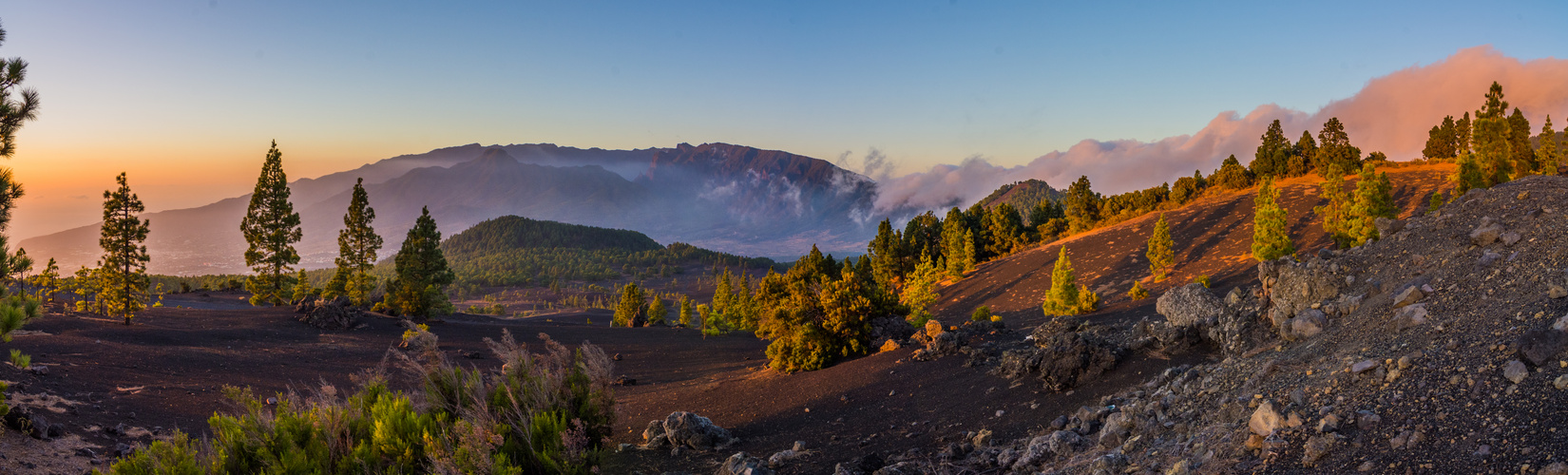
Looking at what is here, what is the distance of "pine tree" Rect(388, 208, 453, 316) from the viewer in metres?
36.6

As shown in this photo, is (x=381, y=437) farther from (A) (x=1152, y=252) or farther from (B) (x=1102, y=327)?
(A) (x=1152, y=252)

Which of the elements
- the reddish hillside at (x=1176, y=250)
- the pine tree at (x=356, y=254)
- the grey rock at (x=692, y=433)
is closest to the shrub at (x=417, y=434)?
the grey rock at (x=692, y=433)

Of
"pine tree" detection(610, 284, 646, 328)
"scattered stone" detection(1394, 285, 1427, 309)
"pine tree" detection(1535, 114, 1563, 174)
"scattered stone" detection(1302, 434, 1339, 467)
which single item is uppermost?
"pine tree" detection(1535, 114, 1563, 174)

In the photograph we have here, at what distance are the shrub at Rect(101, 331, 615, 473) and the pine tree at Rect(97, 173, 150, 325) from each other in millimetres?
25772

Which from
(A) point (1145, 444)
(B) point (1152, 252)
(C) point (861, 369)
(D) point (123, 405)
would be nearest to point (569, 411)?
(A) point (1145, 444)

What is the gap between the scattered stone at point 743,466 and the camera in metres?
8.24

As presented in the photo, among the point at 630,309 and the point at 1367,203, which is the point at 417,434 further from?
the point at 630,309

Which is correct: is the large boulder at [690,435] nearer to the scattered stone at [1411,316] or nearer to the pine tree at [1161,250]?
the scattered stone at [1411,316]

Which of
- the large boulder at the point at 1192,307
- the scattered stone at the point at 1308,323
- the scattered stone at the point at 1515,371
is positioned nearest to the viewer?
the scattered stone at the point at 1515,371

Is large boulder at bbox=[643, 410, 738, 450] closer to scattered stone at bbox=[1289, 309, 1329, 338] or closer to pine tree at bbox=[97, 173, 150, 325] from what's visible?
scattered stone at bbox=[1289, 309, 1329, 338]

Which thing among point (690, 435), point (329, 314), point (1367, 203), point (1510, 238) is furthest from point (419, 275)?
point (1367, 203)

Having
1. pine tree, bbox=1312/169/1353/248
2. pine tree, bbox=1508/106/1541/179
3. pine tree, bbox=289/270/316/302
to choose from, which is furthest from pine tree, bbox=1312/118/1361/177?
pine tree, bbox=289/270/316/302

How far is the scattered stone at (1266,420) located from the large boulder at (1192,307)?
5.84 m

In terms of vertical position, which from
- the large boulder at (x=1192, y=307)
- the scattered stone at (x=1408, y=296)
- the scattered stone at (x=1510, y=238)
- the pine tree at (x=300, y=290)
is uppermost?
the pine tree at (x=300, y=290)
